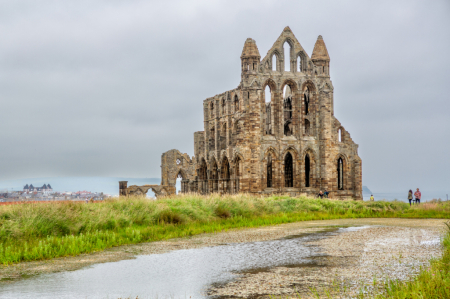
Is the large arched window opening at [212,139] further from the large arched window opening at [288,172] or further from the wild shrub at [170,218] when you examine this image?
the wild shrub at [170,218]

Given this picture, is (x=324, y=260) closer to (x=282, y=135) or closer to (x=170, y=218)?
(x=170, y=218)

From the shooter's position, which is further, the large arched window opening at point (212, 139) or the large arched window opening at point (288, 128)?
the large arched window opening at point (212, 139)

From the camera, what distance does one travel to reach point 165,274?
9555mm

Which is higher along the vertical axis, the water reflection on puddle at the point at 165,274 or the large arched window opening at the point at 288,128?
the large arched window opening at the point at 288,128

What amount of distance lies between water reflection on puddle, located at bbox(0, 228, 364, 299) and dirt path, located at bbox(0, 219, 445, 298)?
47 centimetres

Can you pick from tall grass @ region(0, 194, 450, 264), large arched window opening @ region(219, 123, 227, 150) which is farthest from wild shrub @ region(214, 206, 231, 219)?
large arched window opening @ region(219, 123, 227, 150)

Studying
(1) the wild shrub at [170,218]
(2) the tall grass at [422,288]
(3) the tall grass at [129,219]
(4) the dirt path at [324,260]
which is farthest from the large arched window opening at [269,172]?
(2) the tall grass at [422,288]

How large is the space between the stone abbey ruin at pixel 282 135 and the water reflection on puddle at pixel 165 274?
29.8 metres

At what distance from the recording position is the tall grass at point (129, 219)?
13008 mm

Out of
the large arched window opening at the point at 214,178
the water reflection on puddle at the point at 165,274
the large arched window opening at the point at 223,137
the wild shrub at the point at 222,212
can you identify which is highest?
the large arched window opening at the point at 223,137

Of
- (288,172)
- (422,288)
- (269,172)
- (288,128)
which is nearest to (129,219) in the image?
(422,288)

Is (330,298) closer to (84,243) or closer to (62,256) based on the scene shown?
(62,256)

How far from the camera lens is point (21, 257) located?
11453 mm

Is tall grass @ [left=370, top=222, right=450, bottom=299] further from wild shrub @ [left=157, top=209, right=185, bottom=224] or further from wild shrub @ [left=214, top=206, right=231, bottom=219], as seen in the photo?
wild shrub @ [left=214, top=206, right=231, bottom=219]
